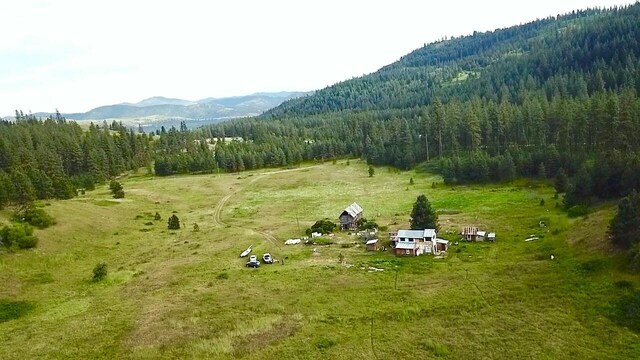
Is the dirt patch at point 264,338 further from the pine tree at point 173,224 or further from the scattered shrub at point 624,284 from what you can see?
the pine tree at point 173,224

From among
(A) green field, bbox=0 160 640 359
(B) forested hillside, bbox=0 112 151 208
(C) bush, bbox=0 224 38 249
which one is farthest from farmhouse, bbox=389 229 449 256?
(B) forested hillside, bbox=0 112 151 208

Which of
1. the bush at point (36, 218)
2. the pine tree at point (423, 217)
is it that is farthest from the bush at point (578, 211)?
the bush at point (36, 218)

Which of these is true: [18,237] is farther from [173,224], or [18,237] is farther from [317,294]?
[317,294]

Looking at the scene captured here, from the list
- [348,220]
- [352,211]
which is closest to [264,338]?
[348,220]

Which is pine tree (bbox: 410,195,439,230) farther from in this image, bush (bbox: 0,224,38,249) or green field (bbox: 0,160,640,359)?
bush (bbox: 0,224,38,249)

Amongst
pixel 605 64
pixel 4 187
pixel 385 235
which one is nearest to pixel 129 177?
pixel 4 187

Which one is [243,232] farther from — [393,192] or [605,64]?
[605,64]
